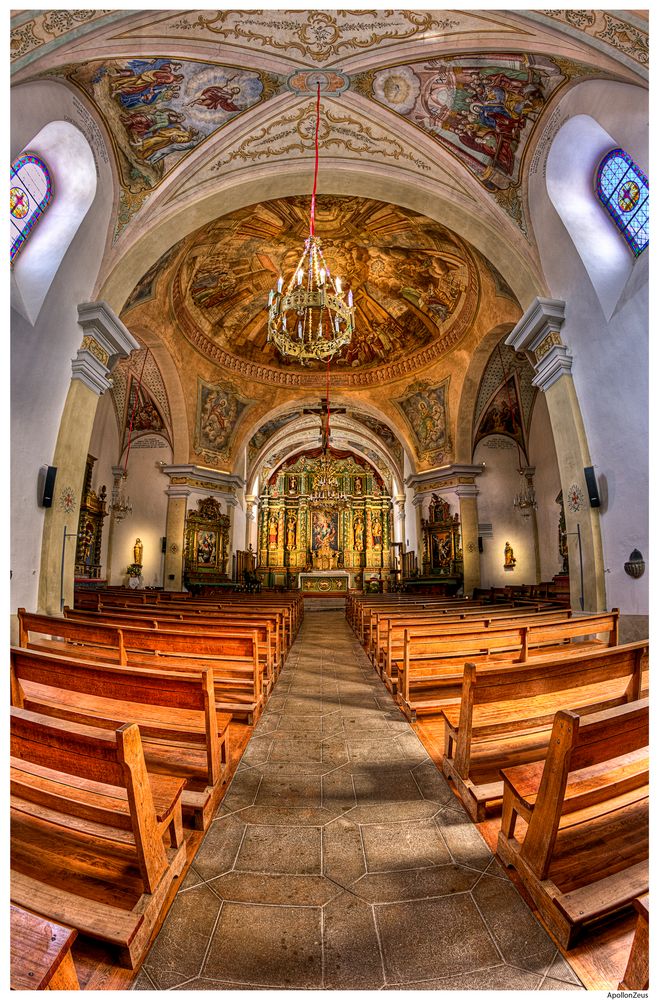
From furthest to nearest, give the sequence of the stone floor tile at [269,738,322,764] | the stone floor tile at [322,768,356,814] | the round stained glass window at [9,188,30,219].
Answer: the round stained glass window at [9,188,30,219]
the stone floor tile at [269,738,322,764]
the stone floor tile at [322,768,356,814]

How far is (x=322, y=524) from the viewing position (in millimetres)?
27297

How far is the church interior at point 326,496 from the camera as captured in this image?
1.65 m

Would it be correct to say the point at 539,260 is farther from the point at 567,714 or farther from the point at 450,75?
the point at 567,714

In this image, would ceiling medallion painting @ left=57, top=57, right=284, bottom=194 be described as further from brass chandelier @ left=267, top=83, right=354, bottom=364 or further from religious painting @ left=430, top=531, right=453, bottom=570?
religious painting @ left=430, top=531, right=453, bottom=570

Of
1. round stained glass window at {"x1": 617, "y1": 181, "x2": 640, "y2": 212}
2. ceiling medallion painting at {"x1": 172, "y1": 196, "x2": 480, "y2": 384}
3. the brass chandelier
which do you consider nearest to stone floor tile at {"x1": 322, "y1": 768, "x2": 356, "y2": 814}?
the brass chandelier

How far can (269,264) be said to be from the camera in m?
13.3

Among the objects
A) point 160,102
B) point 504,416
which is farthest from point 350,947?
point 504,416

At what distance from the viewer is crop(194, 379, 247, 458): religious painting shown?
15.8 meters

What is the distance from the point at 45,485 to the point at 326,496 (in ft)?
42.6

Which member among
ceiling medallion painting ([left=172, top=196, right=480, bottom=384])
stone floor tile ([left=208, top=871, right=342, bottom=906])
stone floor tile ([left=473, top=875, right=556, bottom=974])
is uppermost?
ceiling medallion painting ([left=172, top=196, right=480, bottom=384])

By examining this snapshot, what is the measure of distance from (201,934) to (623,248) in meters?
9.39

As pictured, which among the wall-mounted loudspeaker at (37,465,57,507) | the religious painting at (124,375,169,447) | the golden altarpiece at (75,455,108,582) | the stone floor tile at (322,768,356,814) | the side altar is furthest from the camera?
the side altar

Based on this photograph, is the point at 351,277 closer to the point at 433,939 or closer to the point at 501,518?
the point at 501,518

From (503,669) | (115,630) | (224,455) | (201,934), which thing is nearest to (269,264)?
(224,455)
